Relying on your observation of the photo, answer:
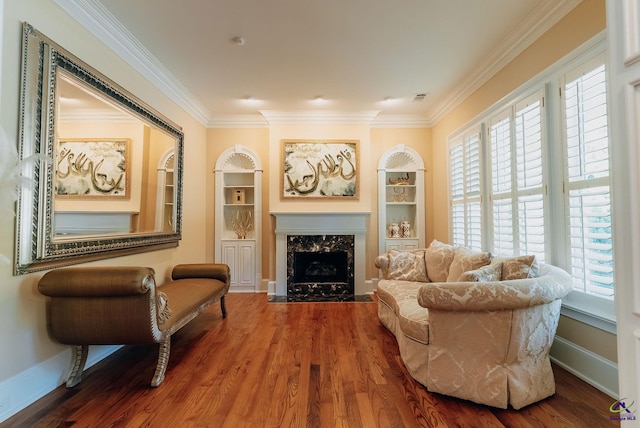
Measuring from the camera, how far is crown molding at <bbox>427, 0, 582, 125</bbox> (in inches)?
89.7

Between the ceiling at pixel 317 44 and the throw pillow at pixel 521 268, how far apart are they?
196cm

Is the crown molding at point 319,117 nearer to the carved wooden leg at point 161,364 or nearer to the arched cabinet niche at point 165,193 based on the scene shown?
the arched cabinet niche at point 165,193

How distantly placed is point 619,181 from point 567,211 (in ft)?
4.37

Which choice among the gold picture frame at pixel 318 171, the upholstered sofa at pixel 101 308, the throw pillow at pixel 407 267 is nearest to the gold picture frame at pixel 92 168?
the upholstered sofa at pixel 101 308

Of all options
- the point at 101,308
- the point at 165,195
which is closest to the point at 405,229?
the point at 165,195

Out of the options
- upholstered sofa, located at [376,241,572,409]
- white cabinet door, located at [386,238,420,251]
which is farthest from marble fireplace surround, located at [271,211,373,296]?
upholstered sofa, located at [376,241,572,409]

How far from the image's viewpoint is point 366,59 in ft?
10.4

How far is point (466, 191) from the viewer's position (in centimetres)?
379

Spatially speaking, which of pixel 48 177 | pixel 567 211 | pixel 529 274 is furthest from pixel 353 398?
pixel 48 177

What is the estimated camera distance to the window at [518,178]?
249 cm

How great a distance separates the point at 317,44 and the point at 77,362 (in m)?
3.43

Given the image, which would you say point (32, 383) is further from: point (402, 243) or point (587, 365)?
point (402, 243)

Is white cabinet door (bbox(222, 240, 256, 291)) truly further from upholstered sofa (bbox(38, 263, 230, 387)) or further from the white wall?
upholstered sofa (bbox(38, 263, 230, 387))

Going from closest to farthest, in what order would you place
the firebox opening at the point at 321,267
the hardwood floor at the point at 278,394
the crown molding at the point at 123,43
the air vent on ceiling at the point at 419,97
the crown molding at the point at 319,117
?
the hardwood floor at the point at 278,394
the crown molding at the point at 123,43
the air vent on ceiling at the point at 419,97
the crown molding at the point at 319,117
the firebox opening at the point at 321,267
